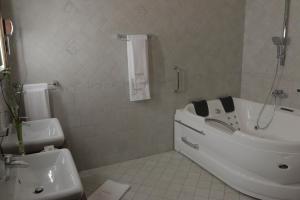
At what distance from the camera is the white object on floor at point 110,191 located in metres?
2.38

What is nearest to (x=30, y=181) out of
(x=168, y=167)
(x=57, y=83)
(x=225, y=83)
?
(x=57, y=83)

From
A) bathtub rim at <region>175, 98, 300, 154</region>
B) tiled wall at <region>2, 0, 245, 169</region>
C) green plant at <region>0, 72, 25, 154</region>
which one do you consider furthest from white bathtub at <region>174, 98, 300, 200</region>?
green plant at <region>0, 72, 25, 154</region>

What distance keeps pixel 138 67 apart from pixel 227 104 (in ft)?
4.56

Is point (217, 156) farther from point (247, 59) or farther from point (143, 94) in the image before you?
point (247, 59)

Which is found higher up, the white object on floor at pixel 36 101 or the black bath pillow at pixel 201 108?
the white object on floor at pixel 36 101

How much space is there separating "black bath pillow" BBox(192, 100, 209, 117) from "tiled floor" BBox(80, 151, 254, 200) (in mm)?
608

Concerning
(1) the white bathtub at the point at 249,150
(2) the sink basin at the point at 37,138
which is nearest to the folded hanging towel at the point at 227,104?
(1) the white bathtub at the point at 249,150

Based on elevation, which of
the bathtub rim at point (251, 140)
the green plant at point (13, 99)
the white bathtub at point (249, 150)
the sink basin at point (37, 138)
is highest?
the green plant at point (13, 99)

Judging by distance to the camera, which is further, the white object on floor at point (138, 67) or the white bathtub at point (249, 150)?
the white object on floor at point (138, 67)

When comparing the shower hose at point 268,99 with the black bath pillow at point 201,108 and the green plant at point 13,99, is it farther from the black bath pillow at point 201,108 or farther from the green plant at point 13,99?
the green plant at point 13,99

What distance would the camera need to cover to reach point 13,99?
6.91ft

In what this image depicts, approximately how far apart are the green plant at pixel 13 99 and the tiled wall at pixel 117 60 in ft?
0.51

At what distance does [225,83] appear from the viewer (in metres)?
3.45

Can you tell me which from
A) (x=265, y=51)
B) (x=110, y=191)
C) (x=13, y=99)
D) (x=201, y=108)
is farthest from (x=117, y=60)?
(x=265, y=51)
